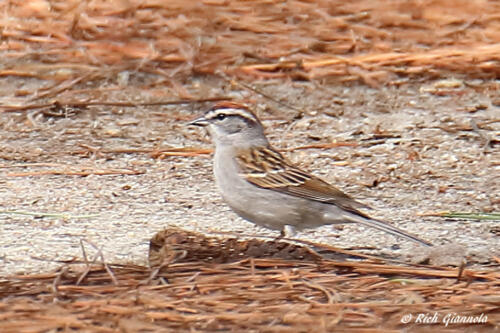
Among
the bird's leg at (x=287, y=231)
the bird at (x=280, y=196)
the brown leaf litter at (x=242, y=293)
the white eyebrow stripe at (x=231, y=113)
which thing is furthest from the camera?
the white eyebrow stripe at (x=231, y=113)

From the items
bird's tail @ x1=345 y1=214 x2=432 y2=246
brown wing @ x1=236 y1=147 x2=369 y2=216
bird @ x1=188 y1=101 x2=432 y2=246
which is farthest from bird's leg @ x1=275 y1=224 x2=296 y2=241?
bird's tail @ x1=345 y1=214 x2=432 y2=246

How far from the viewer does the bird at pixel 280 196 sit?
197 inches

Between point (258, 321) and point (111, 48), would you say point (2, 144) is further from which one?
point (258, 321)

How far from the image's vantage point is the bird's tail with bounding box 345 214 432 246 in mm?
4809

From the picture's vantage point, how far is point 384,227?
4.88 m

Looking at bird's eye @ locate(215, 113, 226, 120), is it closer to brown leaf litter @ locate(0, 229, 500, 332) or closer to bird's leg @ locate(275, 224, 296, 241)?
bird's leg @ locate(275, 224, 296, 241)

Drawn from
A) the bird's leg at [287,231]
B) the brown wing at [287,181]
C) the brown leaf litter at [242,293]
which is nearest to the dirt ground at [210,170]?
the bird's leg at [287,231]

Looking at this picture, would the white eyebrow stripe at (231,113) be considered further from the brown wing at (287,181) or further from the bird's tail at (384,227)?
the bird's tail at (384,227)

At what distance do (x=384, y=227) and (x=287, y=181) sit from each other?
1.79 ft

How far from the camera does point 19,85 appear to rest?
769 centimetres

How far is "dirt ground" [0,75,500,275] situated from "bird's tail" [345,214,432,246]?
13cm

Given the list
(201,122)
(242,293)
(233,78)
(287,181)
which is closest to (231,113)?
(201,122)

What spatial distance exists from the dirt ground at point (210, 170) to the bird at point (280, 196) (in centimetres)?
17

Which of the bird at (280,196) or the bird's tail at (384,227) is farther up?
the bird at (280,196)
